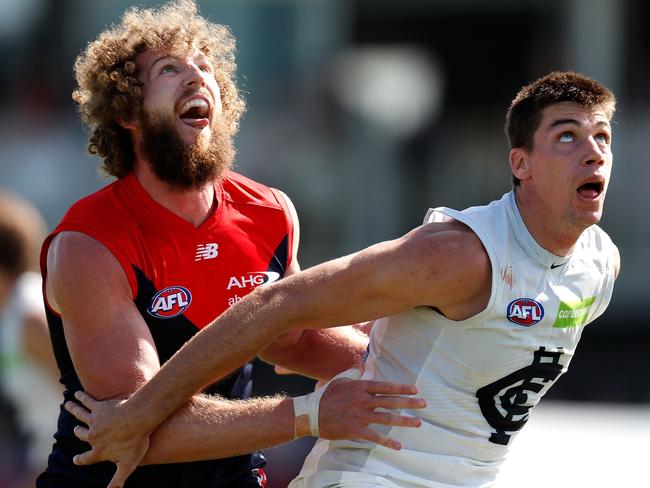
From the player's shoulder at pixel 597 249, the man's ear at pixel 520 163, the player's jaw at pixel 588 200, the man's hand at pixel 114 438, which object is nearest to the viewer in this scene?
the man's hand at pixel 114 438

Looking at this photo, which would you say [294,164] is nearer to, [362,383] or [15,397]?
[15,397]

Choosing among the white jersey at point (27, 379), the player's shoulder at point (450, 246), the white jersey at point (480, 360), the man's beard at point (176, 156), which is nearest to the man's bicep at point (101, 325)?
the man's beard at point (176, 156)

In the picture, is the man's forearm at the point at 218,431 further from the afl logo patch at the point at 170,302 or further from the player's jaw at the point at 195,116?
the player's jaw at the point at 195,116

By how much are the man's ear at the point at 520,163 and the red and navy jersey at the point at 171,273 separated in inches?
42.0

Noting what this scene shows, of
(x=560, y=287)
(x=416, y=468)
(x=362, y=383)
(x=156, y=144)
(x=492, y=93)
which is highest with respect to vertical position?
(x=492, y=93)

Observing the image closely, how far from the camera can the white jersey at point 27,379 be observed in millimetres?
8109

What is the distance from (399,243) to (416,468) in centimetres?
89

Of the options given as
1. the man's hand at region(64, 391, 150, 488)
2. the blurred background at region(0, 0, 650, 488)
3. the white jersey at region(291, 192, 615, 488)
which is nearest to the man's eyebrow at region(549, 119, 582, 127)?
the white jersey at region(291, 192, 615, 488)

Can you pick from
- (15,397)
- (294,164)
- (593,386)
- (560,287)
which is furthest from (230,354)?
(294,164)

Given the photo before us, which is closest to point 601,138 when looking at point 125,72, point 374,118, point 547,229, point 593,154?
point 593,154

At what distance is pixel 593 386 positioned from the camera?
43.6 ft

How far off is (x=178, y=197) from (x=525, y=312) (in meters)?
1.49

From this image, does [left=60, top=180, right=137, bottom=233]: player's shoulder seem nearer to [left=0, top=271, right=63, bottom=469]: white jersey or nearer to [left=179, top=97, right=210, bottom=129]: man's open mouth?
[left=179, top=97, right=210, bottom=129]: man's open mouth

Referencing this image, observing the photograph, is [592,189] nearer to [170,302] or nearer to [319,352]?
[319,352]
